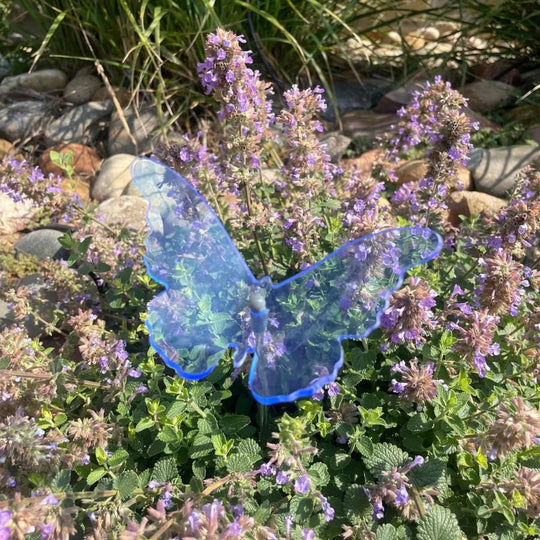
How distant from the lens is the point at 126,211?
10.9 ft

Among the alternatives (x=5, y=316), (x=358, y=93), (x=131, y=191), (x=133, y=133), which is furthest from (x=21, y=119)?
(x=358, y=93)

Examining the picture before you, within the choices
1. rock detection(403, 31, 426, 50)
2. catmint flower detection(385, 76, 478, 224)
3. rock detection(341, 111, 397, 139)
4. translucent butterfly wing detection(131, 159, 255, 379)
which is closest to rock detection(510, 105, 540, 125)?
rock detection(341, 111, 397, 139)

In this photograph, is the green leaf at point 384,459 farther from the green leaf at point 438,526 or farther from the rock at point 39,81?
the rock at point 39,81

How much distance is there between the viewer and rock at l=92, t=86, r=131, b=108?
15.0 ft

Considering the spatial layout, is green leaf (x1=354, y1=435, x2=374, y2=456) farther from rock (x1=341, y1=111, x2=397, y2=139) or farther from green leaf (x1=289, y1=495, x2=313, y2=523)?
rock (x1=341, y1=111, x2=397, y2=139)

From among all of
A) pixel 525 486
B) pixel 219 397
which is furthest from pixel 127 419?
pixel 525 486

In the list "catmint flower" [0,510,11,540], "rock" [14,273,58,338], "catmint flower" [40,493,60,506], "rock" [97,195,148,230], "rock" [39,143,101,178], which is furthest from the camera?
"rock" [39,143,101,178]

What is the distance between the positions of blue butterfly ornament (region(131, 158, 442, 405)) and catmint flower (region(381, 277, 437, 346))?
0.19 metres

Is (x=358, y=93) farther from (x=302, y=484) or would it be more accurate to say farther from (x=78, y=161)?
(x=302, y=484)

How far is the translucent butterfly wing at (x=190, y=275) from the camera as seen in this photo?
1.50m

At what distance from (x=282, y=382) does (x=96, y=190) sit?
3.06m

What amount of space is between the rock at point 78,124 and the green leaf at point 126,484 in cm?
362

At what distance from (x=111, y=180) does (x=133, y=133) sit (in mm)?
600

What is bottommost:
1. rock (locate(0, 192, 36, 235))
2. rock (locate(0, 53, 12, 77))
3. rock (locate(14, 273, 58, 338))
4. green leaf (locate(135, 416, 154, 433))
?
rock (locate(0, 192, 36, 235))
